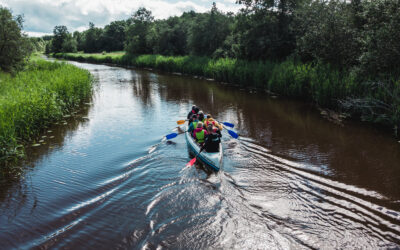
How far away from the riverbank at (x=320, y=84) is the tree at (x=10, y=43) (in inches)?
618

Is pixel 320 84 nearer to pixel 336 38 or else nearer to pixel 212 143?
pixel 336 38

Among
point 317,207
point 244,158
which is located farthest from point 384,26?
point 317,207

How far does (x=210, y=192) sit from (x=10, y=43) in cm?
1880

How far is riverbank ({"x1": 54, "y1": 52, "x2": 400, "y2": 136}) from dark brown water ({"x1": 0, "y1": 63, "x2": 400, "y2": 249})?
105cm

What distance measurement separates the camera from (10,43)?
58.5 feet

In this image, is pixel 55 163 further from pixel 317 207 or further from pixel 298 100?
pixel 298 100

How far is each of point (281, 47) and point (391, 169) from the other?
54.2 ft

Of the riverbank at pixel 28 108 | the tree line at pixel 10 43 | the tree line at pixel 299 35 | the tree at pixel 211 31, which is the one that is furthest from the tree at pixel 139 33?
the riverbank at pixel 28 108

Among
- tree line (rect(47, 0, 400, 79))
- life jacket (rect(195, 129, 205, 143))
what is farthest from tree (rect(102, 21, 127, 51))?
life jacket (rect(195, 129, 205, 143))

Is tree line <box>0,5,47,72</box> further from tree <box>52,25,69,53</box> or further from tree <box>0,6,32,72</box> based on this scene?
tree <box>52,25,69,53</box>

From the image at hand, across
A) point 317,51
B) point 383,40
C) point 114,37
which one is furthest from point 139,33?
point 383,40

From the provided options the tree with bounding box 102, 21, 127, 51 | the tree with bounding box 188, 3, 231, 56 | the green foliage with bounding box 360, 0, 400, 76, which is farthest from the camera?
the tree with bounding box 102, 21, 127, 51

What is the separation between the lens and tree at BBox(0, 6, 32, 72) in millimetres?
17734

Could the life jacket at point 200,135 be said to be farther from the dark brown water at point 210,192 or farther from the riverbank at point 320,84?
the riverbank at point 320,84
